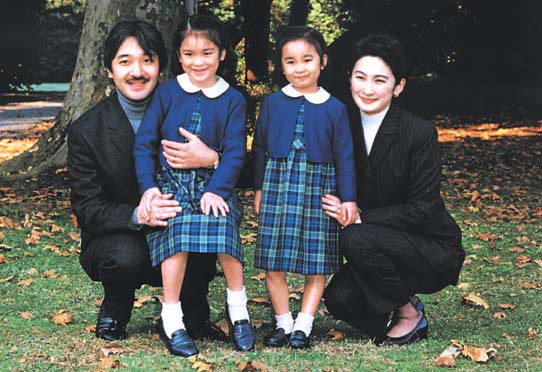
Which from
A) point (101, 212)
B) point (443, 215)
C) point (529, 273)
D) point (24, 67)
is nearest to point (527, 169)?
point (529, 273)

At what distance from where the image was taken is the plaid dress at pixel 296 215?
13.4 feet

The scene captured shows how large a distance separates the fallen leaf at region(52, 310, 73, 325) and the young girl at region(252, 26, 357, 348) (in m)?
1.24

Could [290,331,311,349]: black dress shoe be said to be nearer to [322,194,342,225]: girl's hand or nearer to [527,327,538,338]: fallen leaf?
[322,194,342,225]: girl's hand

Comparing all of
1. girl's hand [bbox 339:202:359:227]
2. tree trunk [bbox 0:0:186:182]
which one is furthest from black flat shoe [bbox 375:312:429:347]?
tree trunk [bbox 0:0:186:182]

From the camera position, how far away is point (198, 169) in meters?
4.07

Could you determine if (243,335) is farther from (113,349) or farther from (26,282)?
(26,282)

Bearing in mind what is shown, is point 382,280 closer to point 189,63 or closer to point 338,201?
point 338,201

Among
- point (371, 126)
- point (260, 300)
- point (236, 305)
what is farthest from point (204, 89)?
point (260, 300)

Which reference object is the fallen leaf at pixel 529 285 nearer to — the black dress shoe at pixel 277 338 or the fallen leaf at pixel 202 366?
the black dress shoe at pixel 277 338

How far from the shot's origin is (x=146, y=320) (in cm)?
482

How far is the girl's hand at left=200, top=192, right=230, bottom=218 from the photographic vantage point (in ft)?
12.9

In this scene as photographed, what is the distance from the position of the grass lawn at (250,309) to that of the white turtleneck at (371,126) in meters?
0.97

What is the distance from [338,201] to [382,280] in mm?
435

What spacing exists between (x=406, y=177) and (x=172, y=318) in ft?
4.22
